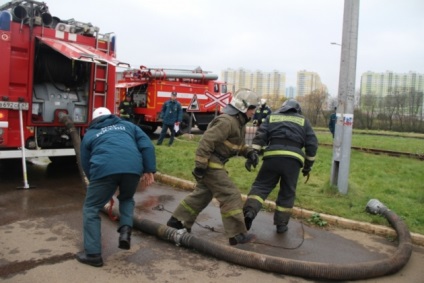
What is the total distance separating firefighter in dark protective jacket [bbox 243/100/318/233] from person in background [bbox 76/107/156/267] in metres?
1.35

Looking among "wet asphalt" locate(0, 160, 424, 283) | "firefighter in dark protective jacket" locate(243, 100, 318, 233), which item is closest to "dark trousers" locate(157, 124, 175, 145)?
"wet asphalt" locate(0, 160, 424, 283)

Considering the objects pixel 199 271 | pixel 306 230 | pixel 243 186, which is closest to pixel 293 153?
pixel 306 230

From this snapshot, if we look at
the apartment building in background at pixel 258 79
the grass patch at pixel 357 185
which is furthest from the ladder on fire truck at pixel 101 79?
Result: the apartment building in background at pixel 258 79

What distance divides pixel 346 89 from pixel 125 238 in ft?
13.5

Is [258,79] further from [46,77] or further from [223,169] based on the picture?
[223,169]

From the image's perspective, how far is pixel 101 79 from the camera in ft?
26.1

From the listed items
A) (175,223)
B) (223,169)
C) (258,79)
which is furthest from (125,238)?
(258,79)

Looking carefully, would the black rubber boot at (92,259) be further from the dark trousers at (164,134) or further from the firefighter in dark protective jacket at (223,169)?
the dark trousers at (164,134)

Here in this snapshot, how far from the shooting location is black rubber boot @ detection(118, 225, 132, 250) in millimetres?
3965

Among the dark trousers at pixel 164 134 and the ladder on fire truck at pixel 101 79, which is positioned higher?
the ladder on fire truck at pixel 101 79

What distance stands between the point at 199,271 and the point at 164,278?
35 centimetres

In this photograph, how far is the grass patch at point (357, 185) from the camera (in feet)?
18.9

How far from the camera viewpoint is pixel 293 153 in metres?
4.84

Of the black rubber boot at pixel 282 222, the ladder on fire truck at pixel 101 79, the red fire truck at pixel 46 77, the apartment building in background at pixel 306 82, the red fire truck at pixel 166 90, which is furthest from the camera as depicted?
the apartment building in background at pixel 306 82
